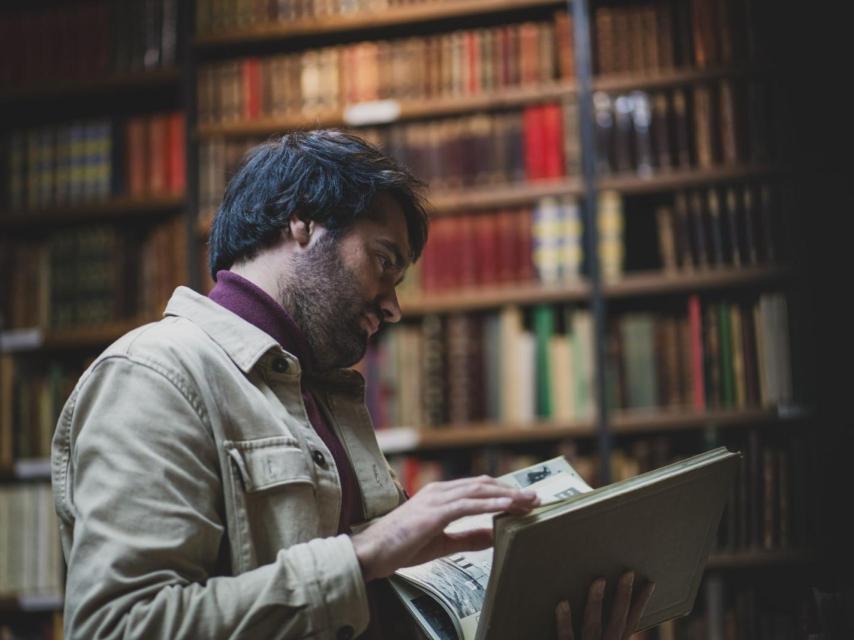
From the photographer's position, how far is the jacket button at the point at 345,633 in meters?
0.93

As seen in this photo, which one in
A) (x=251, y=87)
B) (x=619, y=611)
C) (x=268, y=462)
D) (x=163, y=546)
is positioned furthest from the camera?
(x=251, y=87)

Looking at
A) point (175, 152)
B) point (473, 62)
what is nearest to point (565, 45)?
point (473, 62)

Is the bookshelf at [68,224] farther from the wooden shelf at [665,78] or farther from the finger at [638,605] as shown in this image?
the finger at [638,605]

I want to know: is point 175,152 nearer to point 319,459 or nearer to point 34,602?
point 34,602

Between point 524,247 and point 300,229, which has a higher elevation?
point 524,247

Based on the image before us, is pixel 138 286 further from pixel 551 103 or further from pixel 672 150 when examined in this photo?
pixel 672 150

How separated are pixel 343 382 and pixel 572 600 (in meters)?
0.44

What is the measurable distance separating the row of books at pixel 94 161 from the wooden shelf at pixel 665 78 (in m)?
1.26

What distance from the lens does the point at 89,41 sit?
2.83m

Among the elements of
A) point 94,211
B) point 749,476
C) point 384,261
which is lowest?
point 749,476

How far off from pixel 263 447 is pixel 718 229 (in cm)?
180

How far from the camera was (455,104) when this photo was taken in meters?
2.60

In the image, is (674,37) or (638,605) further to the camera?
(674,37)

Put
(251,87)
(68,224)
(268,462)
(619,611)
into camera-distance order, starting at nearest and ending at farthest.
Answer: (268,462), (619,611), (251,87), (68,224)
